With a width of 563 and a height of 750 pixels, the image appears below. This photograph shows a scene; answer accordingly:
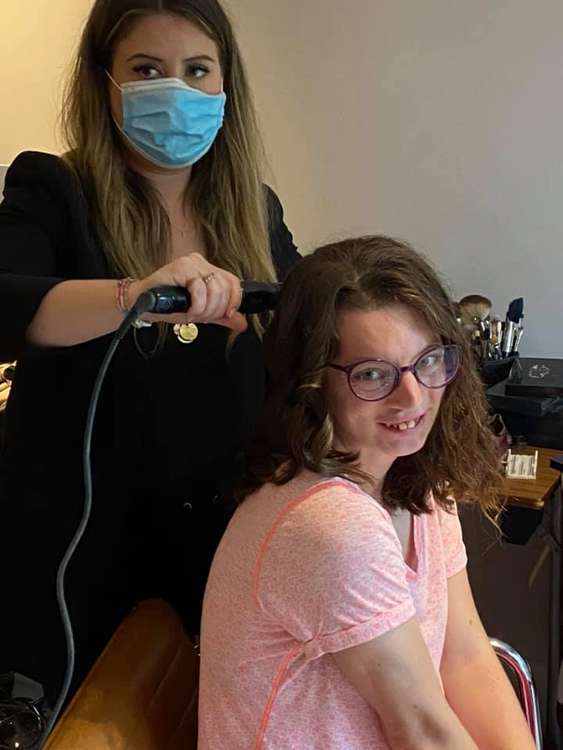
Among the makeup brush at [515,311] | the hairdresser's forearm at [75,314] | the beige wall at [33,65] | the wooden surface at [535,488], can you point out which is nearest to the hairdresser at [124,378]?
the hairdresser's forearm at [75,314]

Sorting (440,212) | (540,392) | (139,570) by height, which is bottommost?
(139,570)

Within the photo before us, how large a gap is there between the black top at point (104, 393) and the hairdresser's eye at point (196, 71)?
0.22 meters

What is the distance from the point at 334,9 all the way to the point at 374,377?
4.84 ft

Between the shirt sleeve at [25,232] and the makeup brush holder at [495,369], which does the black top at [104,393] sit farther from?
the makeup brush holder at [495,369]

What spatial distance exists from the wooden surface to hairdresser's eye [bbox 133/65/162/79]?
0.91 metres

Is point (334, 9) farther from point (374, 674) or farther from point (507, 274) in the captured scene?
point (374, 674)

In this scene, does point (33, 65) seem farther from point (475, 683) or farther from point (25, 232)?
point (475, 683)

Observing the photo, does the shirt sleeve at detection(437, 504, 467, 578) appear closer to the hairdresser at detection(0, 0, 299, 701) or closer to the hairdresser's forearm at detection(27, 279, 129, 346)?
the hairdresser at detection(0, 0, 299, 701)

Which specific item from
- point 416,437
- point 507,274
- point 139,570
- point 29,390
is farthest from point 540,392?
point 29,390

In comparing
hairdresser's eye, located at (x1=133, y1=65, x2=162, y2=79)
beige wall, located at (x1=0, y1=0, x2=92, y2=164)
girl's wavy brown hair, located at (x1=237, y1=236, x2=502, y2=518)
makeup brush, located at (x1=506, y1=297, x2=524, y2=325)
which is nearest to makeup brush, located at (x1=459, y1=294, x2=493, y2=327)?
makeup brush, located at (x1=506, y1=297, x2=524, y2=325)

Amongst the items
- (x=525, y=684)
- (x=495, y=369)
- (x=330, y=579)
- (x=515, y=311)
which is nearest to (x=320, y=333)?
(x=330, y=579)

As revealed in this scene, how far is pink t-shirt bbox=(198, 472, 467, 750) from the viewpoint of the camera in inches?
30.4

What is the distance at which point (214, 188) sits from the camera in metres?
1.21

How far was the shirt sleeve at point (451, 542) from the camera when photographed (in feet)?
3.49
